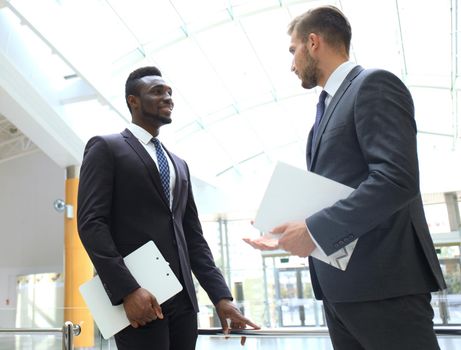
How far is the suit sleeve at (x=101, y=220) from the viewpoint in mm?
1823

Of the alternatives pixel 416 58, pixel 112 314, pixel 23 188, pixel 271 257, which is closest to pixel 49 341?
pixel 112 314

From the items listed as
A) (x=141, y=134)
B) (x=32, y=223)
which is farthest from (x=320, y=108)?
(x=32, y=223)

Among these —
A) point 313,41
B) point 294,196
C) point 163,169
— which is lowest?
point 294,196

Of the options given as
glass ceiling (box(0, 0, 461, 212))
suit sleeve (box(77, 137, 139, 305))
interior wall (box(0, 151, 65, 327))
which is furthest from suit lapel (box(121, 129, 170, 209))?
interior wall (box(0, 151, 65, 327))

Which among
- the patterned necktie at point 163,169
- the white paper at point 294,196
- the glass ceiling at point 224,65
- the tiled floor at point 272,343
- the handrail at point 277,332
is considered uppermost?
the glass ceiling at point 224,65

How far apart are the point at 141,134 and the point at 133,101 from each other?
0.69ft

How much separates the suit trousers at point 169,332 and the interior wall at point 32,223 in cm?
2206

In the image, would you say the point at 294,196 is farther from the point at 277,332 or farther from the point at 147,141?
the point at 277,332

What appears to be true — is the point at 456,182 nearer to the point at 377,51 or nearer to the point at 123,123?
the point at 377,51

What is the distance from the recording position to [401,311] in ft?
4.89

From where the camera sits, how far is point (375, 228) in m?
1.57

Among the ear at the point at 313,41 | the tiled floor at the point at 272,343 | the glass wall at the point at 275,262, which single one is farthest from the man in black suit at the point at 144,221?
the glass wall at the point at 275,262

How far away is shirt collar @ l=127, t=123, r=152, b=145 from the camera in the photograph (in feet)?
7.69

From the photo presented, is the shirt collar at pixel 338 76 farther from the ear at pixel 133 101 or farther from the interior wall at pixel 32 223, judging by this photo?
the interior wall at pixel 32 223
